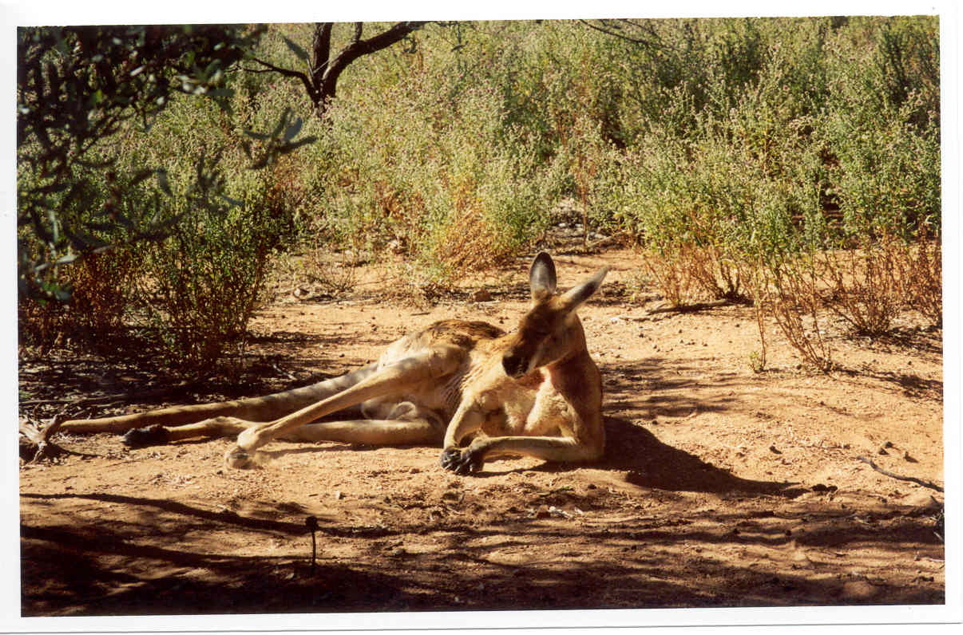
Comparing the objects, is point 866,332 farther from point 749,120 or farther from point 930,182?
point 749,120

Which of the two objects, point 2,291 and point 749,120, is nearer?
point 2,291

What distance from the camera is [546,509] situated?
16.9ft

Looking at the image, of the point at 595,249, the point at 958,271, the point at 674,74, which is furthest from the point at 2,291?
the point at 674,74

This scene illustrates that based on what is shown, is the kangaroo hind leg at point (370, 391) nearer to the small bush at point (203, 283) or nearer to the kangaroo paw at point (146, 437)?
the kangaroo paw at point (146, 437)

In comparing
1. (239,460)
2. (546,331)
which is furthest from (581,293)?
(239,460)

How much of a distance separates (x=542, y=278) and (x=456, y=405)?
1.05m

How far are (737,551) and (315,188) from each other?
6.93 metres

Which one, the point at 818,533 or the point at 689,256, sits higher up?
the point at 689,256

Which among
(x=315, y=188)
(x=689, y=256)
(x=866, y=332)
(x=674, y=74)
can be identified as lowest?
(x=866, y=332)

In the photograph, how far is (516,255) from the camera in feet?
36.6

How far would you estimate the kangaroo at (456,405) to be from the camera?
5.77m

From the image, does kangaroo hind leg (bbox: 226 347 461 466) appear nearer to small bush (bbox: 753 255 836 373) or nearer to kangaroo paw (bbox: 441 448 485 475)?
kangaroo paw (bbox: 441 448 485 475)

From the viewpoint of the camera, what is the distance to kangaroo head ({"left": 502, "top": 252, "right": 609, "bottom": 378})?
5668mm

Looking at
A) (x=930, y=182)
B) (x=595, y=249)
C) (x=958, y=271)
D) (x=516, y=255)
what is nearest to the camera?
(x=958, y=271)
